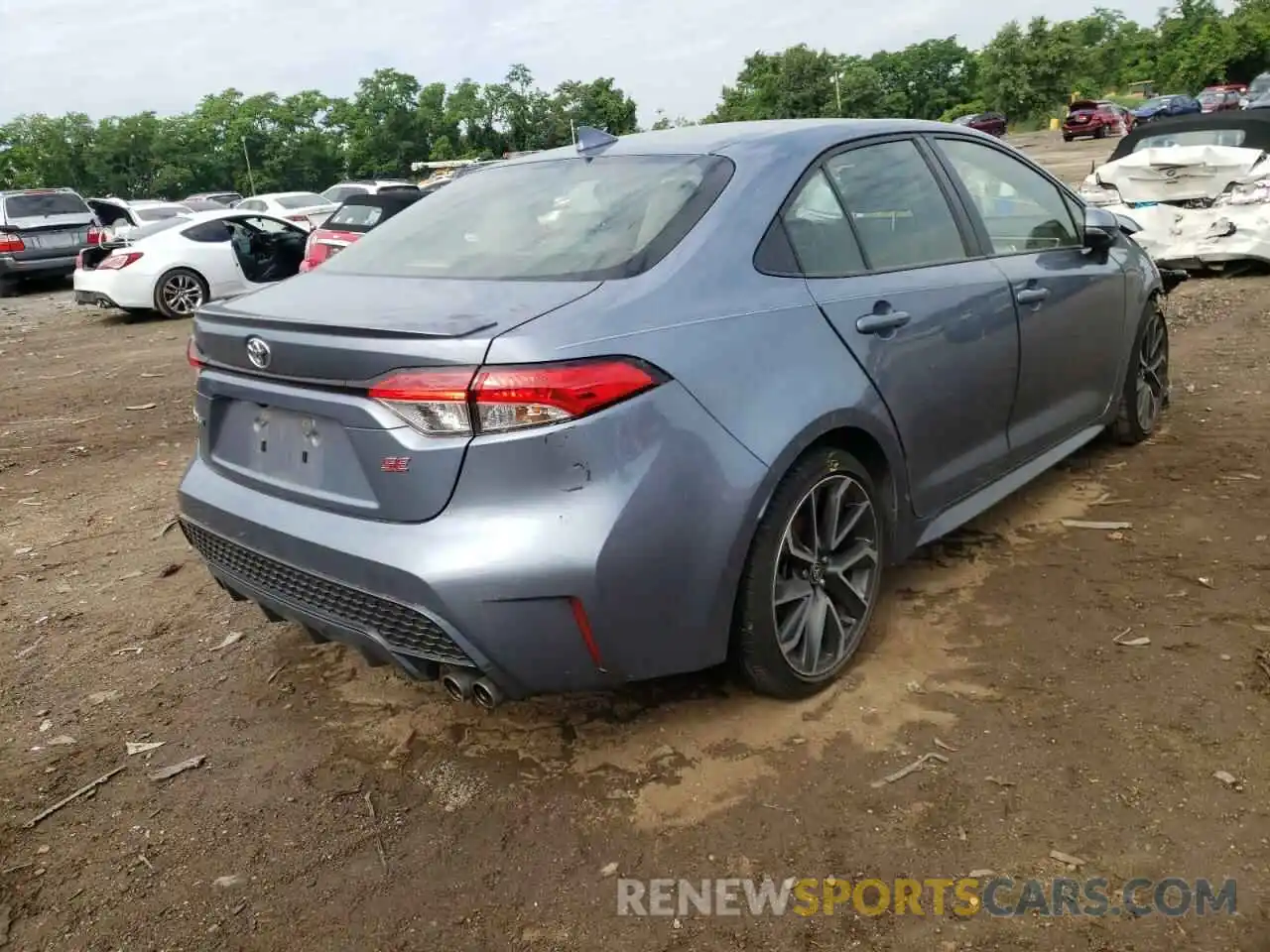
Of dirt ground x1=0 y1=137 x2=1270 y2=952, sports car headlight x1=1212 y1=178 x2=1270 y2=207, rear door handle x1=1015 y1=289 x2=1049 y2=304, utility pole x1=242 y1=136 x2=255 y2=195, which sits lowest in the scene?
dirt ground x1=0 y1=137 x2=1270 y2=952

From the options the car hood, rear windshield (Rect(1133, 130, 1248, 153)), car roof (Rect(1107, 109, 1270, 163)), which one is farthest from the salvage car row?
rear windshield (Rect(1133, 130, 1248, 153))

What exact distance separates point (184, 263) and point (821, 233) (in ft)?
37.8

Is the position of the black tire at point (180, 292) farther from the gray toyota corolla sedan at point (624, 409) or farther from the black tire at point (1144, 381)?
the black tire at point (1144, 381)

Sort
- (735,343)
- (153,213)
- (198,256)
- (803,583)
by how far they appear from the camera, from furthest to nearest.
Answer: (153,213) < (198,256) < (803,583) < (735,343)

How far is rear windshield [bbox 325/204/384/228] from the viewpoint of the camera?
11.4m

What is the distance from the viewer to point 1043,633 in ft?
10.8

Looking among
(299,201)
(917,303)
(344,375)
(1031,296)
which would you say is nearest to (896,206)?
(917,303)

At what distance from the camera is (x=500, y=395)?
7.46 ft

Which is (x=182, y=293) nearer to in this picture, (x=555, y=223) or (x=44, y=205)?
(x=44, y=205)

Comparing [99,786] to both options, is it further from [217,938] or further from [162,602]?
[162,602]

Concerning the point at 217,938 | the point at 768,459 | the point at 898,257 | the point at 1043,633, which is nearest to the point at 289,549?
the point at 217,938

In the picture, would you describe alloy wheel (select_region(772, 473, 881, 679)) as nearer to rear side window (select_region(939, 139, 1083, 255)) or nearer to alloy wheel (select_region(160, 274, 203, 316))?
rear side window (select_region(939, 139, 1083, 255))

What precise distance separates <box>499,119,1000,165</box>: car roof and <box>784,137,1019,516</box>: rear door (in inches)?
2.5

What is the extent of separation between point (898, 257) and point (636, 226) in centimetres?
96
